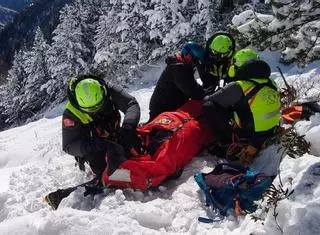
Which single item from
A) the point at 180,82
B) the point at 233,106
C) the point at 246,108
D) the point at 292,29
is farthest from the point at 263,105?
the point at 180,82

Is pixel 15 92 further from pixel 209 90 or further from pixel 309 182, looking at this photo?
pixel 309 182

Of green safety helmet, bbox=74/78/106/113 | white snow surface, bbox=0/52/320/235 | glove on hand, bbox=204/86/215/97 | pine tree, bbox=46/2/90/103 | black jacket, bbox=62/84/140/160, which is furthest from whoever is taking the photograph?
pine tree, bbox=46/2/90/103

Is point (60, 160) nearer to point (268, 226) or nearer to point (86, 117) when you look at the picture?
point (86, 117)

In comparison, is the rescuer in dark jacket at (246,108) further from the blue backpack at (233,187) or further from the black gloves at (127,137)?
the black gloves at (127,137)

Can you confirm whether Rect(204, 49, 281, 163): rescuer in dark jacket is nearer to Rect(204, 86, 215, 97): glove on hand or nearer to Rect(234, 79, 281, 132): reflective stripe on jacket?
Rect(234, 79, 281, 132): reflective stripe on jacket

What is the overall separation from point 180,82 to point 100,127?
4.62ft

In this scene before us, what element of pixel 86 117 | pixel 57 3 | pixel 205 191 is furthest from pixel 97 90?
pixel 57 3

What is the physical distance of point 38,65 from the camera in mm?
27875

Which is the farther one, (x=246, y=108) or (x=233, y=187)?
(x=246, y=108)

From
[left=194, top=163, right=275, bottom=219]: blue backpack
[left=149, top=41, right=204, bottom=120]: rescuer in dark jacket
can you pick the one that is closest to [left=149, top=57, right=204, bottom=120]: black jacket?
[left=149, top=41, right=204, bottom=120]: rescuer in dark jacket

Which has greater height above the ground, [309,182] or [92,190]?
[309,182]

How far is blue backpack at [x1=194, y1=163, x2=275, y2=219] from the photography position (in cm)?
439

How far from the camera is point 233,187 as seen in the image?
4.58 meters

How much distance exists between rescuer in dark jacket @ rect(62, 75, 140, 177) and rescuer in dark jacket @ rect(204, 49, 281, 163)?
99 centimetres
